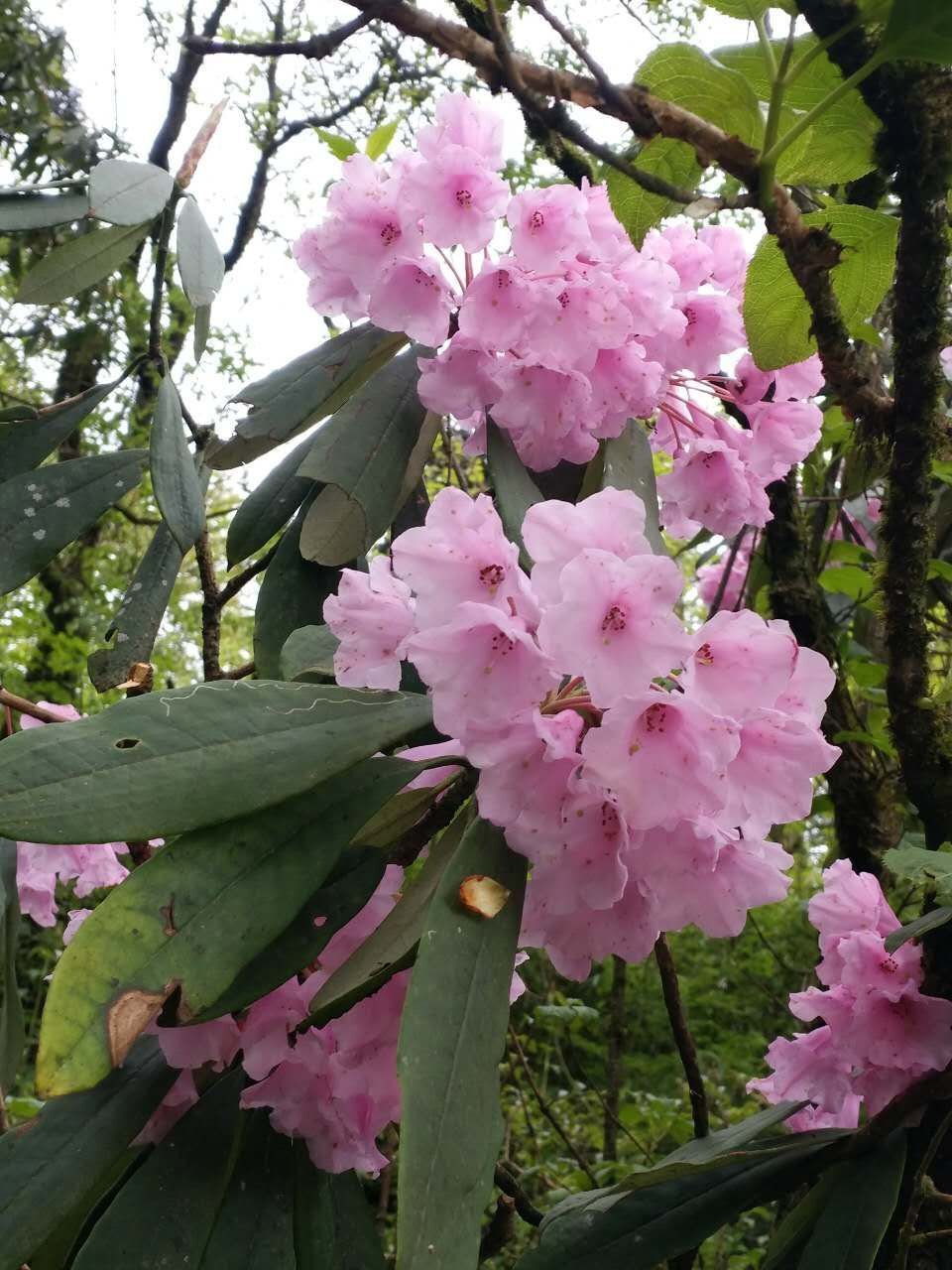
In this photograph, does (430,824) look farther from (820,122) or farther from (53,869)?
(53,869)

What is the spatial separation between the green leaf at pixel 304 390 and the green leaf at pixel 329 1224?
537 millimetres

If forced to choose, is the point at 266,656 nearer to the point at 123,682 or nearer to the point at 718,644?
the point at 123,682

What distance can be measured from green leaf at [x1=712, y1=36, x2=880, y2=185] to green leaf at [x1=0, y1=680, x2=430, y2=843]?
0.54 metres

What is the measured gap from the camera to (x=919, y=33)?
27.1 inches

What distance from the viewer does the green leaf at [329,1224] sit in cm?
69

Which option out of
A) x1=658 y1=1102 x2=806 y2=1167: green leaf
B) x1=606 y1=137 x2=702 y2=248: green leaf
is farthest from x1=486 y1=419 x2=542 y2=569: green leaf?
x1=658 y1=1102 x2=806 y2=1167: green leaf

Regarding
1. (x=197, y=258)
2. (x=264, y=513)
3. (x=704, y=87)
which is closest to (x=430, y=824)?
(x=264, y=513)

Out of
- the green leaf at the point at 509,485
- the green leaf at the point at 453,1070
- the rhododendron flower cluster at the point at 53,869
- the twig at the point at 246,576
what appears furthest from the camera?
the rhododendron flower cluster at the point at 53,869

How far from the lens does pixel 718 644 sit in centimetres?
58

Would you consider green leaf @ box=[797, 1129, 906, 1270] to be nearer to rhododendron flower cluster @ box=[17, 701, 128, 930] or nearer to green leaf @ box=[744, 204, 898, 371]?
green leaf @ box=[744, 204, 898, 371]

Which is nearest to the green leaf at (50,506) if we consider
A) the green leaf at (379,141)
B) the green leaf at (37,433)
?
the green leaf at (37,433)

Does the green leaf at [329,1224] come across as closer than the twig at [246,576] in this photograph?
Yes

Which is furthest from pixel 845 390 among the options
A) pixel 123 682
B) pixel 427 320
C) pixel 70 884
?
pixel 70 884

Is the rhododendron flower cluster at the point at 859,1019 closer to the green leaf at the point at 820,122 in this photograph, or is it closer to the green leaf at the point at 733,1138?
the green leaf at the point at 733,1138
